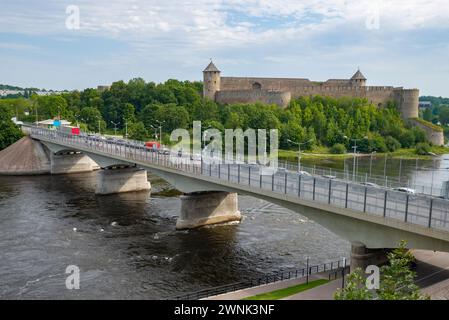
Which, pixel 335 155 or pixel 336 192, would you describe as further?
pixel 335 155

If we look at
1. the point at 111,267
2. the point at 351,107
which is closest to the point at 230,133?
the point at 351,107

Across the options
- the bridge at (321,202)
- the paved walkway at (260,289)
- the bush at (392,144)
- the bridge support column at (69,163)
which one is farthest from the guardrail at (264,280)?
the bush at (392,144)

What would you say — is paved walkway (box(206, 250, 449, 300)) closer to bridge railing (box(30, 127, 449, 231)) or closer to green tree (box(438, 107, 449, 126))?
bridge railing (box(30, 127, 449, 231))

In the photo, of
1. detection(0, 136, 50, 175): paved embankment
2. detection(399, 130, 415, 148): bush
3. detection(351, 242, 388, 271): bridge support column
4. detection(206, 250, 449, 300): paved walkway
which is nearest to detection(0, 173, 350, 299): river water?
detection(206, 250, 449, 300): paved walkway

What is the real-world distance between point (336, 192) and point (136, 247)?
16705 millimetres

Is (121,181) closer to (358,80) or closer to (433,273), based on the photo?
(433,273)

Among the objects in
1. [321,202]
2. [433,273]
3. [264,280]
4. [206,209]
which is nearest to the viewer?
[433,273]

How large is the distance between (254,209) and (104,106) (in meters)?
96.0

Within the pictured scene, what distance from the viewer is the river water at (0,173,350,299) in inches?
1216

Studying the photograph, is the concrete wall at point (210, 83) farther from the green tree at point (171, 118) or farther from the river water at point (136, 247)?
the river water at point (136, 247)

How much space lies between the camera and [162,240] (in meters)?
40.2

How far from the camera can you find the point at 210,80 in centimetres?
13250

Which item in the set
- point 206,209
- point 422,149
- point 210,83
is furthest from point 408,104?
point 206,209

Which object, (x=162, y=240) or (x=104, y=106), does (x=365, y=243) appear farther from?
(x=104, y=106)
